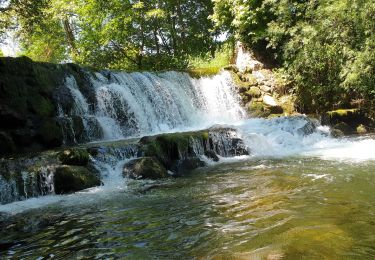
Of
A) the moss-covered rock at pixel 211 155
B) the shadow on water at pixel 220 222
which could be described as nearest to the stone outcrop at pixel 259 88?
the moss-covered rock at pixel 211 155

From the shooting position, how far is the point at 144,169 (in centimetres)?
912

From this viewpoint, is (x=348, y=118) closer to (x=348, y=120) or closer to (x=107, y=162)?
(x=348, y=120)

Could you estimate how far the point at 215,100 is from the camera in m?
18.0

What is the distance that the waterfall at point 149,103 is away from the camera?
1387 centimetres

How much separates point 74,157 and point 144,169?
1.65 m

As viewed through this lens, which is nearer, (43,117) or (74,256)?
(74,256)

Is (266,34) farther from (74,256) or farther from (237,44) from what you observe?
(74,256)

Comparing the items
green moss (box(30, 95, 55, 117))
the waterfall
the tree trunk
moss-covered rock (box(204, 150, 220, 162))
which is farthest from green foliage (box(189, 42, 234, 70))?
moss-covered rock (box(204, 150, 220, 162))

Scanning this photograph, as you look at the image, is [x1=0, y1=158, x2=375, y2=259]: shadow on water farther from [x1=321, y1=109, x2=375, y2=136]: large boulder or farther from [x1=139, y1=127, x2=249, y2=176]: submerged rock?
[x1=321, y1=109, x2=375, y2=136]: large boulder

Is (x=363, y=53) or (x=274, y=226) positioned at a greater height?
(x=363, y=53)

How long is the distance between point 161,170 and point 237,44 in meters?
12.5

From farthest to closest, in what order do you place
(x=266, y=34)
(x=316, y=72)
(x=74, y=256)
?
(x=266, y=34) < (x=316, y=72) < (x=74, y=256)

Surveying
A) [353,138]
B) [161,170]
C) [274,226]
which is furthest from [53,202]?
[353,138]

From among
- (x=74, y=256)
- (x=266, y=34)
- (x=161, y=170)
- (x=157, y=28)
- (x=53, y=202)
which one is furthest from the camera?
(x=157, y=28)
